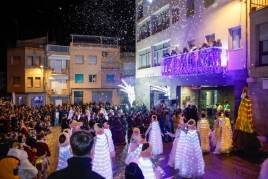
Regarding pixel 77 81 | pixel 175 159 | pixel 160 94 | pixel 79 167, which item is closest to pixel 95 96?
pixel 77 81

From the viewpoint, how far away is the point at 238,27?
51.0ft

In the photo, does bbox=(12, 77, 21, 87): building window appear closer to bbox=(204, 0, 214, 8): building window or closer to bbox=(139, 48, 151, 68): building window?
bbox=(139, 48, 151, 68): building window

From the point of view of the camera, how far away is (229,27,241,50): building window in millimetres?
15625

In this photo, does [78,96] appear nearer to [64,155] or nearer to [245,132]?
[245,132]

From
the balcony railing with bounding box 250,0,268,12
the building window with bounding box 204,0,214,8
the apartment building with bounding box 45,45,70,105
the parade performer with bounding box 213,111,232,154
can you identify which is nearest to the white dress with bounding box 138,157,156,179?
the parade performer with bounding box 213,111,232,154

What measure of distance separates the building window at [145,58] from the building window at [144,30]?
1761 mm

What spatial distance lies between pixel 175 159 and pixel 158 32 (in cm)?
1765

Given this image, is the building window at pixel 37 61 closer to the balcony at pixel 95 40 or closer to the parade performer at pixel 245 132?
the balcony at pixel 95 40

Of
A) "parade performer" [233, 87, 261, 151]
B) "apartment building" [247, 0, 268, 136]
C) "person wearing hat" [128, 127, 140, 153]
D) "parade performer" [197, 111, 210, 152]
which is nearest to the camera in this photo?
"person wearing hat" [128, 127, 140, 153]

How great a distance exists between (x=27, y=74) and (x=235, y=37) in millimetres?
27110

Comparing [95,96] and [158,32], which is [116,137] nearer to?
[158,32]

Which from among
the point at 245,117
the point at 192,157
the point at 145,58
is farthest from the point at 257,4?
the point at 145,58

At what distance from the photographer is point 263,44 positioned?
45.3 ft

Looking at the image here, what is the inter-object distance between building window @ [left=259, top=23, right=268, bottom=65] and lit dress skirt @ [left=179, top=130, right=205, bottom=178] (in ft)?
25.2
